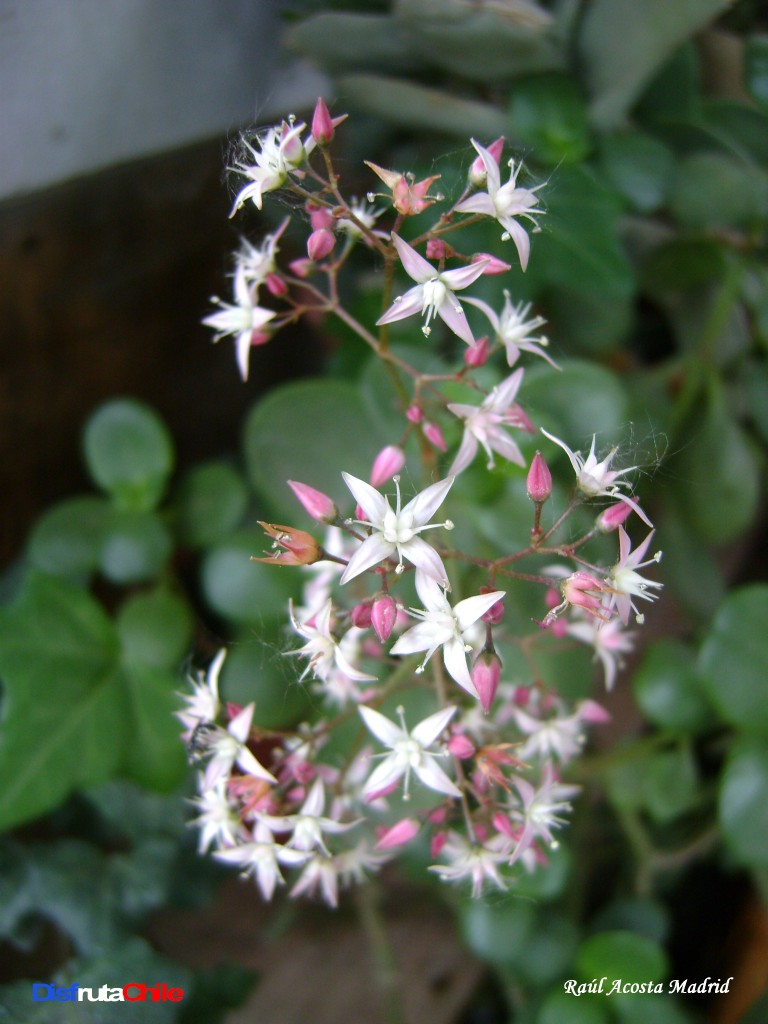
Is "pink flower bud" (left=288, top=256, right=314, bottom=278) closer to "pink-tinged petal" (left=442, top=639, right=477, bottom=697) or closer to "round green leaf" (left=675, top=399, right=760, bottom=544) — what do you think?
"pink-tinged petal" (left=442, top=639, right=477, bottom=697)

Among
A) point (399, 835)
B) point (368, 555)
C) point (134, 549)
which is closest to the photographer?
point (368, 555)

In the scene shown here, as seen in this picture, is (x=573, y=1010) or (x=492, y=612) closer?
(x=492, y=612)

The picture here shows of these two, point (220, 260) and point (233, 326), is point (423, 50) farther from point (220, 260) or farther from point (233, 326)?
point (233, 326)

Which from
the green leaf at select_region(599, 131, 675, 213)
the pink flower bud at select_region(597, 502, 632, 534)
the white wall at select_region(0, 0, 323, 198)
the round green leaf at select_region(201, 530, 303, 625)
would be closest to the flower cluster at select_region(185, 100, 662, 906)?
the pink flower bud at select_region(597, 502, 632, 534)

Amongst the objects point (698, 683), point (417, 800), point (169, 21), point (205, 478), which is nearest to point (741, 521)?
point (698, 683)

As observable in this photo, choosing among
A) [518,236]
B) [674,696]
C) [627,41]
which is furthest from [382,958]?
[627,41]

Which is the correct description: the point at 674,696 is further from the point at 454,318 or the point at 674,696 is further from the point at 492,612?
the point at 454,318
